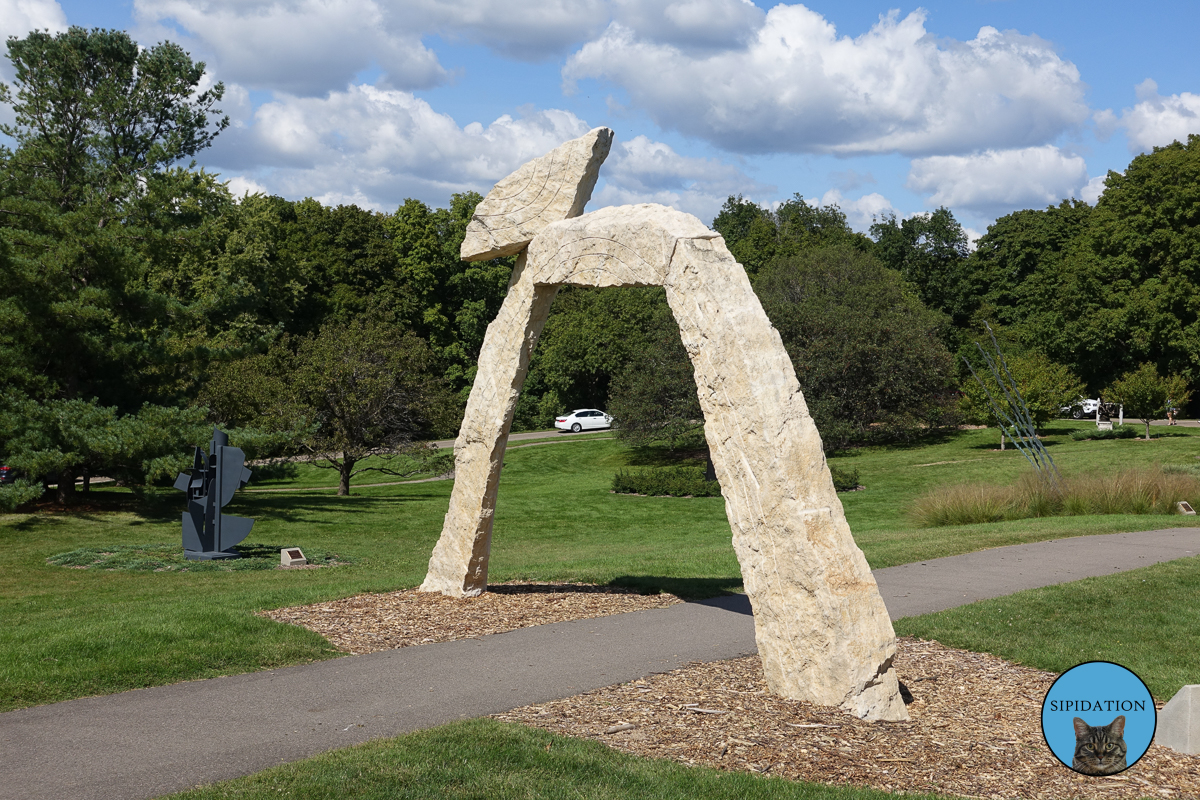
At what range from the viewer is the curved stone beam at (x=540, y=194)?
10.0m

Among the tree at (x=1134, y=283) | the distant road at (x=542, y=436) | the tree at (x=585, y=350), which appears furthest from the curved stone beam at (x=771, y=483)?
the tree at (x=1134, y=283)

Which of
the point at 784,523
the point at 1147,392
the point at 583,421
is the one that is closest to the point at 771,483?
the point at 784,523

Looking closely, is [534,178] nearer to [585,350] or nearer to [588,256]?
[588,256]

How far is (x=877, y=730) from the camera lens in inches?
248

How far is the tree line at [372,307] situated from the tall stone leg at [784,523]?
14198 mm

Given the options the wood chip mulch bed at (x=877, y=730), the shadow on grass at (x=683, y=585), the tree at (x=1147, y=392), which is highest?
the tree at (x=1147, y=392)

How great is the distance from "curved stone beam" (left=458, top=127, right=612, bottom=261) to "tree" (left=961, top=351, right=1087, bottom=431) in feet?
86.8

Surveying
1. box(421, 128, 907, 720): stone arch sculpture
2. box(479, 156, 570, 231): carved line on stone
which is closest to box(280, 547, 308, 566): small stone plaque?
box(479, 156, 570, 231): carved line on stone

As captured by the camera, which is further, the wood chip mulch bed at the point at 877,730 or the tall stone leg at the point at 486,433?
the tall stone leg at the point at 486,433

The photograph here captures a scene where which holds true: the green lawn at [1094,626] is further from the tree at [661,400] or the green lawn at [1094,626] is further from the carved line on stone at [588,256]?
the tree at [661,400]

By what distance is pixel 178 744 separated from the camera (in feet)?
19.6

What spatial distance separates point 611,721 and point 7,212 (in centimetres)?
A: 1920

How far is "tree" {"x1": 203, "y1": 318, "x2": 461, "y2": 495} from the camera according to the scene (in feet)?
83.6

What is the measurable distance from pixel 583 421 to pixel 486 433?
3752 cm
